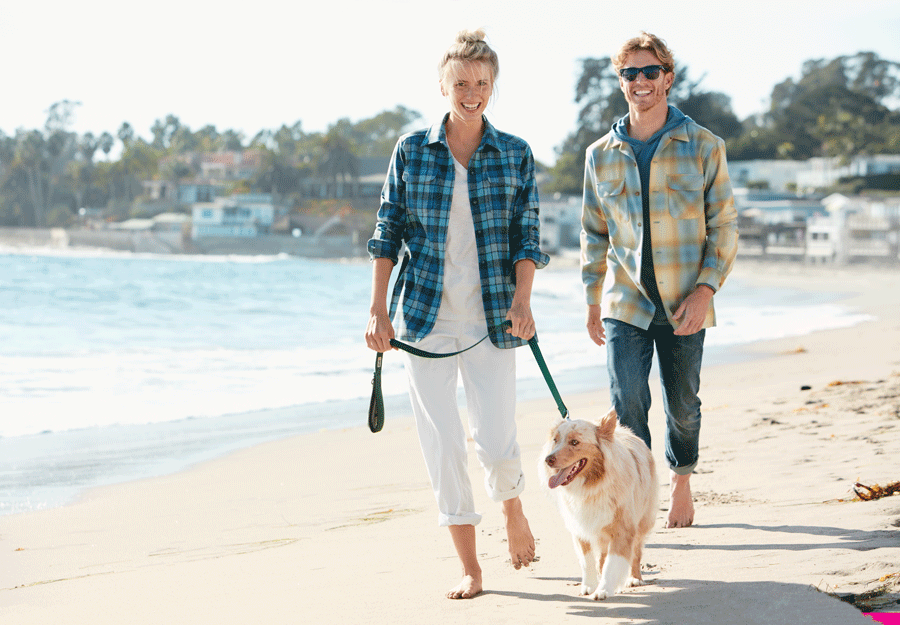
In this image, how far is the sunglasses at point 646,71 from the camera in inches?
125

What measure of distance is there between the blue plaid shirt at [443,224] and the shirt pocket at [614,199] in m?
0.57

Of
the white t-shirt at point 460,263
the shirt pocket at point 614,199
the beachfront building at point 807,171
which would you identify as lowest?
the white t-shirt at point 460,263

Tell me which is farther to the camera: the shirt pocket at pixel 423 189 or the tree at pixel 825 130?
the tree at pixel 825 130

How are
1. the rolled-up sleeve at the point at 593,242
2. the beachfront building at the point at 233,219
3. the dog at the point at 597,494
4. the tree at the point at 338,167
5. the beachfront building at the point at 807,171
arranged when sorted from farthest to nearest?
the tree at the point at 338,167
the beachfront building at the point at 233,219
the beachfront building at the point at 807,171
the rolled-up sleeve at the point at 593,242
the dog at the point at 597,494

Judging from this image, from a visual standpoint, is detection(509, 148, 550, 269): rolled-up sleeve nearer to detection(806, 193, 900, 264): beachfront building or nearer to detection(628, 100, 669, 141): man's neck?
detection(628, 100, 669, 141): man's neck

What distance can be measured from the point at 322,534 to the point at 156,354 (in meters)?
9.62

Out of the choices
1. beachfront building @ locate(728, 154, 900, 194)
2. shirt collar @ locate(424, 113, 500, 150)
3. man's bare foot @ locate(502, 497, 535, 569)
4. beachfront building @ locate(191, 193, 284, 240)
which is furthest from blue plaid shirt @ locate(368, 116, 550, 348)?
beachfront building @ locate(191, 193, 284, 240)

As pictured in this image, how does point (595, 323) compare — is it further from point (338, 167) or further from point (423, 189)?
point (338, 167)

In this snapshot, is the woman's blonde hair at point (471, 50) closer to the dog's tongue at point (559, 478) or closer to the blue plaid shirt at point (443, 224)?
the blue plaid shirt at point (443, 224)

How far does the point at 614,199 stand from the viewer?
329cm

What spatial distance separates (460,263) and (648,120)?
1019 millimetres

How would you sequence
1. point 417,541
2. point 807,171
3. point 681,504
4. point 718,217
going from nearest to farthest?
point 718,217
point 681,504
point 417,541
point 807,171

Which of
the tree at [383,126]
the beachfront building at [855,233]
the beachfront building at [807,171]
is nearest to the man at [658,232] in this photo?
the beachfront building at [855,233]

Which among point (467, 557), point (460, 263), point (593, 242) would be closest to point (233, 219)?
point (593, 242)
